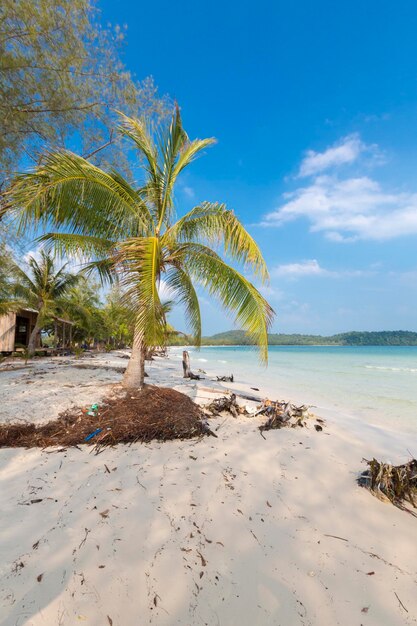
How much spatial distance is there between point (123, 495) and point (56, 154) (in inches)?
178

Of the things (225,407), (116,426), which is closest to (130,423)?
(116,426)

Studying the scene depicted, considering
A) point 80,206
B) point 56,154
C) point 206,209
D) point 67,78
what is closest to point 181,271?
point 206,209

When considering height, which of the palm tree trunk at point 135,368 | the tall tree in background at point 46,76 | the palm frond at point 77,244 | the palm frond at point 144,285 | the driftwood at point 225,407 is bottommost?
the driftwood at point 225,407

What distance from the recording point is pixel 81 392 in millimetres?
5000

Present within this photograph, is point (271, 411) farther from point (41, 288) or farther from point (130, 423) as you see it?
point (41, 288)

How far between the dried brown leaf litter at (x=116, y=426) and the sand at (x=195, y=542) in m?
0.19

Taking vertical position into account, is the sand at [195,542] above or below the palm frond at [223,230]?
below

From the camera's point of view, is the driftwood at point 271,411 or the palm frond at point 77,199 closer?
the palm frond at point 77,199

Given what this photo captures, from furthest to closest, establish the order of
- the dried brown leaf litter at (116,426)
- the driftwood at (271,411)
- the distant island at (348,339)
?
the distant island at (348,339) → the driftwood at (271,411) → the dried brown leaf litter at (116,426)

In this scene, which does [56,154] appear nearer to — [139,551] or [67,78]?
[67,78]

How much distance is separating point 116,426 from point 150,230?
3.49 meters

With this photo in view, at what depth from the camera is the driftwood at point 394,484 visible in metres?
2.63

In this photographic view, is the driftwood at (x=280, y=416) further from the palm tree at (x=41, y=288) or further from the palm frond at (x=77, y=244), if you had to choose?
the palm tree at (x=41, y=288)

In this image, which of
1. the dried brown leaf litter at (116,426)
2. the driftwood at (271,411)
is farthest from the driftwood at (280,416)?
the dried brown leaf litter at (116,426)
